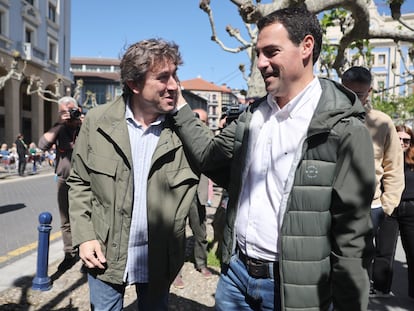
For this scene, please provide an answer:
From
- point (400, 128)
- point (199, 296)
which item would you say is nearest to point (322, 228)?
point (199, 296)

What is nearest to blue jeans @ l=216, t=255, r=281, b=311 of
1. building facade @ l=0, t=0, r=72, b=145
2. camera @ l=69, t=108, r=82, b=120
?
camera @ l=69, t=108, r=82, b=120

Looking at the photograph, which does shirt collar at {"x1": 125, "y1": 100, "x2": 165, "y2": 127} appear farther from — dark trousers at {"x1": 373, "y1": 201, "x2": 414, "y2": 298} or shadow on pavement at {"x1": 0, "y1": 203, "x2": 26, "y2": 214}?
shadow on pavement at {"x1": 0, "y1": 203, "x2": 26, "y2": 214}

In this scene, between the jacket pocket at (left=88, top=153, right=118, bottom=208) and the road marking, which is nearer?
the jacket pocket at (left=88, top=153, right=118, bottom=208)

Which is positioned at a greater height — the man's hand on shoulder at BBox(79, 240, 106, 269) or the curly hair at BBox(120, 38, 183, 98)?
the curly hair at BBox(120, 38, 183, 98)

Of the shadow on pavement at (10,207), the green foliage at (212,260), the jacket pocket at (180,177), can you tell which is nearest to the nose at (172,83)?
the jacket pocket at (180,177)

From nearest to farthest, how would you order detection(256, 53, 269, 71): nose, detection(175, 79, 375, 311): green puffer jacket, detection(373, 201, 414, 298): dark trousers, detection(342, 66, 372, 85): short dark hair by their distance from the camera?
detection(175, 79, 375, 311): green puffer jacket
detection(256, 53, 269, 71): nose
detection(342, 66, 372, 85): short dark hair
detection(373, 201, 414, 298): dark trousers

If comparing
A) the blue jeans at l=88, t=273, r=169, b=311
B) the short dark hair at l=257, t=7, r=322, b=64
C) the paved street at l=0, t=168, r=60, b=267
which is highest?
the short dark hair at l=257, t=7, r=322, b=64

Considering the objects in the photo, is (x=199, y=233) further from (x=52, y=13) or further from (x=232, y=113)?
(x=52, y=13)

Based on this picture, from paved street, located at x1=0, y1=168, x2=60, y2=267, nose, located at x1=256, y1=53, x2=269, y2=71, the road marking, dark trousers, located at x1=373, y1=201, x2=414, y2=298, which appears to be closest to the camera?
nose, located at x1=256, y1=53, x2=269, y2=71

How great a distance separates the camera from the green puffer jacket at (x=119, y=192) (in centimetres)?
212

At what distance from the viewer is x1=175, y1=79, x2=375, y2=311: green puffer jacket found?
5.46 ft

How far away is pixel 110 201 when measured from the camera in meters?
2.11

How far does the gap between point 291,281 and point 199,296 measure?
8.41ft

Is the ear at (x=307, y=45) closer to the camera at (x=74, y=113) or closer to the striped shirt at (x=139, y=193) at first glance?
the striped shirt at (x=139, y=193)
